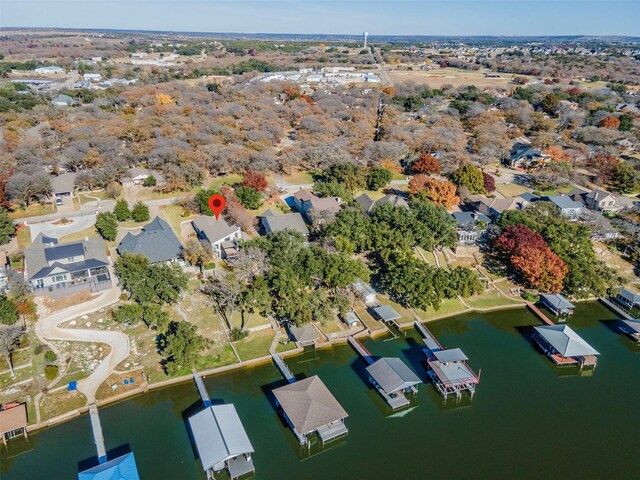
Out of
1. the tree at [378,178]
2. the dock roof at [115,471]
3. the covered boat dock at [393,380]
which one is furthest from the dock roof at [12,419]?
the tree at [378,178]

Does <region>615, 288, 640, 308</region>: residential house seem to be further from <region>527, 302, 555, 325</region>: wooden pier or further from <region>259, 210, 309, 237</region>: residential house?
<region>259, 210, 309, 237</region>: residential house

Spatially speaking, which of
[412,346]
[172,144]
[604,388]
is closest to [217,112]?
[172,144]

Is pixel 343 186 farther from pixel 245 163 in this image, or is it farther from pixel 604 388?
pixel 604 388

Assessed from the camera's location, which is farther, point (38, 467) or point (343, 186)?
point (343, 186)

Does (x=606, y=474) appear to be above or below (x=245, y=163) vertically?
below

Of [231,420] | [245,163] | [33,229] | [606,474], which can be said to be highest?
[245,163]

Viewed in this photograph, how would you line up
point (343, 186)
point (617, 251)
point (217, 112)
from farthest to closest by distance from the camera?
point (217, 112) < point (343, 186) < point (617, 251)

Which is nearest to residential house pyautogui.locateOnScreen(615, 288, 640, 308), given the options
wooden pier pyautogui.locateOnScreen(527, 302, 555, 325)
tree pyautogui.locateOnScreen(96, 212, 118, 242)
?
wooden pier pyautogui.locateOnScreen(527, 302, 555, 325)
